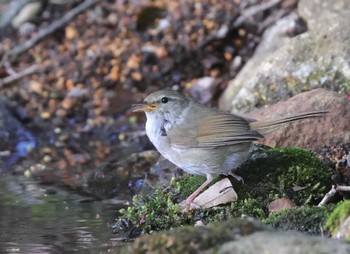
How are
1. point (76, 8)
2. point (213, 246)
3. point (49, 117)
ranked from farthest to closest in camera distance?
1. point (76, 8)
2. point (49, 117)
3. point (213, 246)

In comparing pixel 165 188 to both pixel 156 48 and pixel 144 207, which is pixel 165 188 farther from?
pixel 156 48

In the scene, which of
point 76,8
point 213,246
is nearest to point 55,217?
point 213,246

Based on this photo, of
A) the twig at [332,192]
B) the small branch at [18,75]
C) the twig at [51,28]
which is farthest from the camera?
the twig at [51,28]

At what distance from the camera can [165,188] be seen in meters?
6.02

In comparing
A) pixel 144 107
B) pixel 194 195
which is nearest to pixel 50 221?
pixel 144 107

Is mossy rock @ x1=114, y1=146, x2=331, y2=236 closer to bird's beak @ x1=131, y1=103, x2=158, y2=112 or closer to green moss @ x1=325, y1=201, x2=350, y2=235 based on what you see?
bird's beak @ x1=131, y1=103, x2=158, y2=112

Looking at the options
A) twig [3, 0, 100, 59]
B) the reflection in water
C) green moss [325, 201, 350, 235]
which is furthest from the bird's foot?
twig [3, 0, 100, 59]

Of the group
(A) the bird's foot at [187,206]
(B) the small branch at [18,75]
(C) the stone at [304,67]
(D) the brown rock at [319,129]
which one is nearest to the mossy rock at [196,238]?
(A) the bird's foot at [187,206]

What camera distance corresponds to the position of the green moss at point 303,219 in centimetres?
475

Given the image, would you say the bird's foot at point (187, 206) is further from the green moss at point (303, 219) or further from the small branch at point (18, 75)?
the small branch at point (18, 75)

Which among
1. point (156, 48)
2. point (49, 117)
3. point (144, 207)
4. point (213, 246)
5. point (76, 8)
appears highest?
point (76, 8)

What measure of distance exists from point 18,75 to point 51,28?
1.16 metres

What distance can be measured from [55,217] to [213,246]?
9.93 feet

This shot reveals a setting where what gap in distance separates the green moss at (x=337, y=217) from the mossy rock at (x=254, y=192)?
90cm
